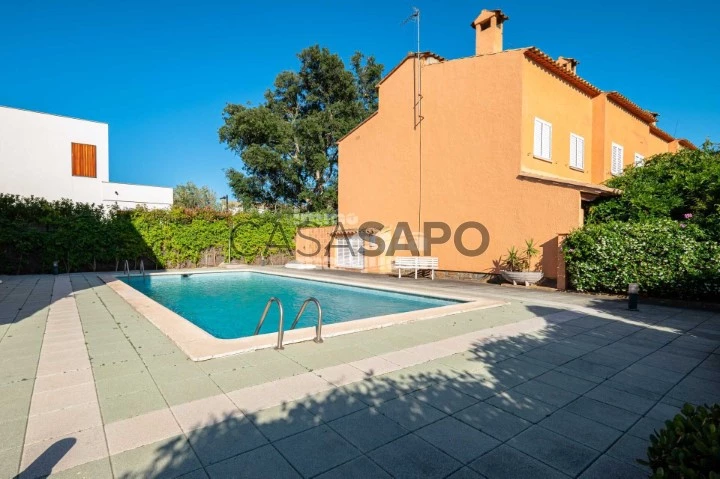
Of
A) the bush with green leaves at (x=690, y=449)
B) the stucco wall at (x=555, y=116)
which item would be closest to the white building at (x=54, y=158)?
the stucco wall at (x=555, y=116)

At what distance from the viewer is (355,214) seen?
1992 cm

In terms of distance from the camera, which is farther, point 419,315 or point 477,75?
point 477,75

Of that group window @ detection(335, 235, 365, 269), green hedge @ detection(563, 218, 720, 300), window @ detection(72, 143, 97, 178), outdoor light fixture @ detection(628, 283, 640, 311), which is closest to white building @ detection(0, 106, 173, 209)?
window @ detection(72, 143, 97, 178)

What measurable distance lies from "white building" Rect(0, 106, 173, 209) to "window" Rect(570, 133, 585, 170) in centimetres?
2921

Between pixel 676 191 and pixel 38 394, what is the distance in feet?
50.3

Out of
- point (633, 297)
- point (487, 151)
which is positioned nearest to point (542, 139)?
point (487, 151)

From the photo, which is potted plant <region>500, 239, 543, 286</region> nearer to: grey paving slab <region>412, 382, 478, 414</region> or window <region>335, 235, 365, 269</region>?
window <region>335, 235, 365, 269</region>

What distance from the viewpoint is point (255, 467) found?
2.45m

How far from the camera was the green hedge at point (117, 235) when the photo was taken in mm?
14938

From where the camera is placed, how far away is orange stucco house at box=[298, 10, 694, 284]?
13117 millimetres

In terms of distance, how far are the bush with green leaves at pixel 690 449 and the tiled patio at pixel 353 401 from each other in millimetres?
822

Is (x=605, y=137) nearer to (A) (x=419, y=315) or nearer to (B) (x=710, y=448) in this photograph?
(A) (x=419, y=315)

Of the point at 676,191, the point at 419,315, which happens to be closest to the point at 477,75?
the point at 676,191

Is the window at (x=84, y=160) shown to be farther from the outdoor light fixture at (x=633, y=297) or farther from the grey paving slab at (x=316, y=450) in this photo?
the outdoor light fixture at (x=633, y=297)
